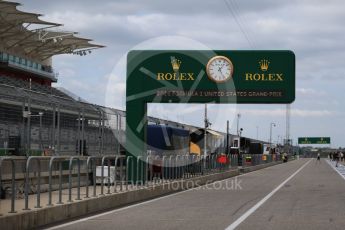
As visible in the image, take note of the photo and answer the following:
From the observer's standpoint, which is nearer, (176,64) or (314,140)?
(176,64)

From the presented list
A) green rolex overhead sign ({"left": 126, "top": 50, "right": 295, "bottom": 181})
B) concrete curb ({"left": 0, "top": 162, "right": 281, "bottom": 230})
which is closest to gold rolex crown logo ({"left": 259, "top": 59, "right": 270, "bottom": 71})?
green rolex overhead sign ({"left": 126, "top": 50, "right": 295, "bottom": 181})

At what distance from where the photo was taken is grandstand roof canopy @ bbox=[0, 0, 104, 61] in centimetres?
7179

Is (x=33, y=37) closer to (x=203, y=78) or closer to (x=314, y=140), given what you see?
(x=203, y=78)

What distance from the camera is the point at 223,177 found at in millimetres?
39094

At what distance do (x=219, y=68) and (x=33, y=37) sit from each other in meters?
64.6

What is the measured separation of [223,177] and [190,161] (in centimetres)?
865

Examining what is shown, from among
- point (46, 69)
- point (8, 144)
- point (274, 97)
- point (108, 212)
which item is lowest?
point (108, 212)

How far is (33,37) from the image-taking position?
87.3 metres

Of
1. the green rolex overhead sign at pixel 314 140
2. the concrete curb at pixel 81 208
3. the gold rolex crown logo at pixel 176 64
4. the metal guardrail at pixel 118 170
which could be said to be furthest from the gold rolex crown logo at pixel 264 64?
the green rolex overhead sign at pixel 314 140

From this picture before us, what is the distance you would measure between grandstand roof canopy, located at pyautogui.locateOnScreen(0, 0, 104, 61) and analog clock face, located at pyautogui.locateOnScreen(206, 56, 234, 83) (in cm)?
4366

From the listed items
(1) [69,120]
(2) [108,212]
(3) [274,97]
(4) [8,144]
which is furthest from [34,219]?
(3) [274,97]

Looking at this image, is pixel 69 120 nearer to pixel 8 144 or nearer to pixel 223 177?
pixel 8 144

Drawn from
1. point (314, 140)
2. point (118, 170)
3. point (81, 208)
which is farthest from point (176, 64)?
point (314, 140)

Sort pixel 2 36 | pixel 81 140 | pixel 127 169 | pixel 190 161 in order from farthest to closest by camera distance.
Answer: pixel 2 36 < pixel 190 161 < pixel 81 140 < pixel 127 169
